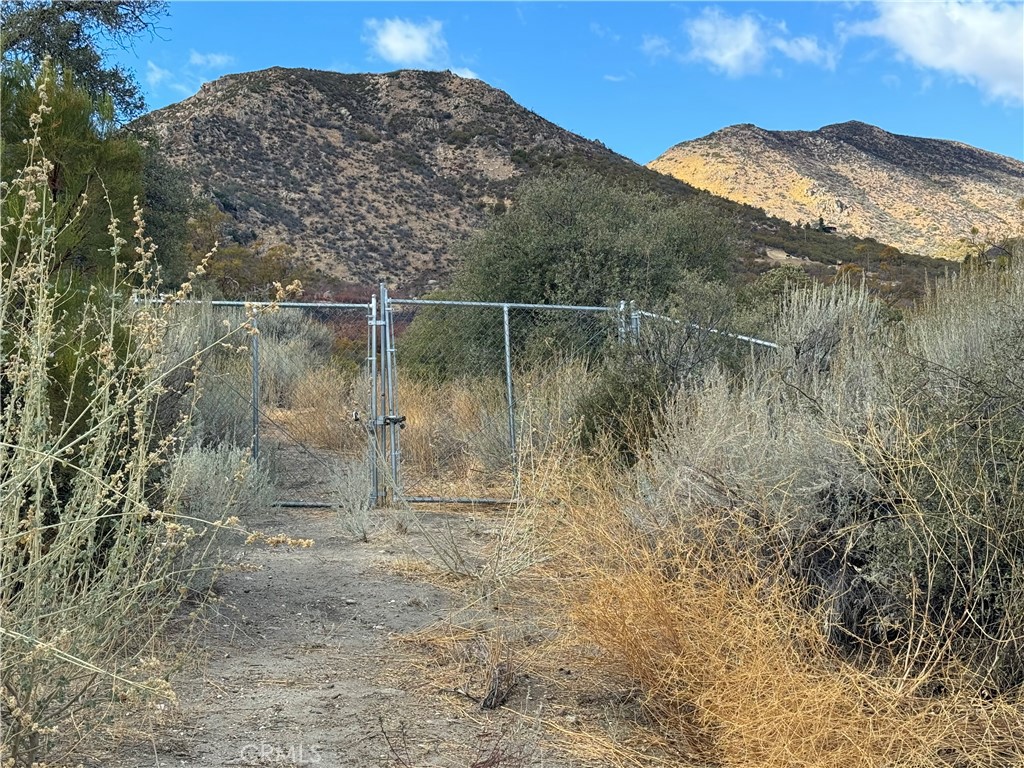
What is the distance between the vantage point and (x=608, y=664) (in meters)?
4.51

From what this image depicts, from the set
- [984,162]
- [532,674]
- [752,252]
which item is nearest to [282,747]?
[532,674]

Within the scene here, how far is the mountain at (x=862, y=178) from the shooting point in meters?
56.7

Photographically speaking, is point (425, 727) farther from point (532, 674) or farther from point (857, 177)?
point (857, 177)

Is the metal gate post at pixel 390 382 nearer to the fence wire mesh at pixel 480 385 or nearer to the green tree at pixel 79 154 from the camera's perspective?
the fence wire mesh at pixel 480 385

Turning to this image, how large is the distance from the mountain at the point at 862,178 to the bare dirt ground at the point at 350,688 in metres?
50.0

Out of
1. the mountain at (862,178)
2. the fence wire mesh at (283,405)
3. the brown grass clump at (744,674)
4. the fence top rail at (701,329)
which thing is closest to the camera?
the brown grass clump at (744,674)

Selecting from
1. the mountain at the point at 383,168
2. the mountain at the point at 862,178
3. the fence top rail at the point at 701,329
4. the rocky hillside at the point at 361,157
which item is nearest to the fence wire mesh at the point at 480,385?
the fence top rail at the point at 701,329

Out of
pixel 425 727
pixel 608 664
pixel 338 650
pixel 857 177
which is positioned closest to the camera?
pixel 425 727

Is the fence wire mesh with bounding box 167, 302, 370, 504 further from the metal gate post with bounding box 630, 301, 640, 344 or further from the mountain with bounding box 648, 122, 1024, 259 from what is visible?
the mountain with bounding box 648, 122, 1024, 259

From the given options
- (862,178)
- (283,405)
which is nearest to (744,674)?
(283,405)

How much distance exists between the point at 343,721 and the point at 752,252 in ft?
131

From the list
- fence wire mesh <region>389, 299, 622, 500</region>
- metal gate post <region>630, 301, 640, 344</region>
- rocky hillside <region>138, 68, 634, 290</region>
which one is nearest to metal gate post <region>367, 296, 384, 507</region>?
fence wire mesh <region>389, 299, 622, 500</region>

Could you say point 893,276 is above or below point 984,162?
below

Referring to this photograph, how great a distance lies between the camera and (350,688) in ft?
14.8
